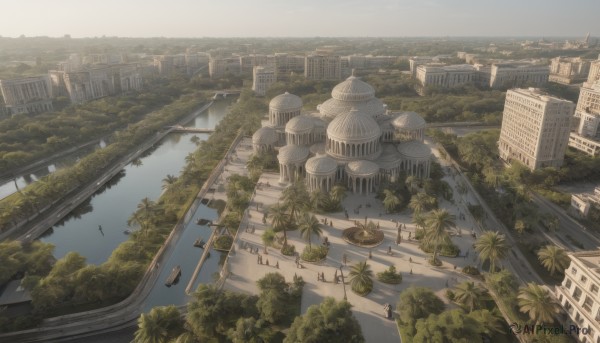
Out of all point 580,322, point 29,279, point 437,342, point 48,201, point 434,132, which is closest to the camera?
point 437,342

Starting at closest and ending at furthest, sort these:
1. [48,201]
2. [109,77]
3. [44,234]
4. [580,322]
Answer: [580,322] < [44,234] < [48,201] < [109,77]

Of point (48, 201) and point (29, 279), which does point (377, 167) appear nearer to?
point (29, 279)

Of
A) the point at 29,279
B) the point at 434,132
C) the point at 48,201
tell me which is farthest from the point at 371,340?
the point at 434,132

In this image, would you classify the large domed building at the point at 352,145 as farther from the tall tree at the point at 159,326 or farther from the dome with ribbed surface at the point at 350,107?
the tall tree at the point at 159,326

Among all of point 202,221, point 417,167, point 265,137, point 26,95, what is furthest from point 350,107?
point 26,95

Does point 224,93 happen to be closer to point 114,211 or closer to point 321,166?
point 114,211

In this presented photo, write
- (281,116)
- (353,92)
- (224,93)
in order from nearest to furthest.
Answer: (353,92) → (281,116) → (224,93)

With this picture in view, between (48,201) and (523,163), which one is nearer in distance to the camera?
(48,201)
